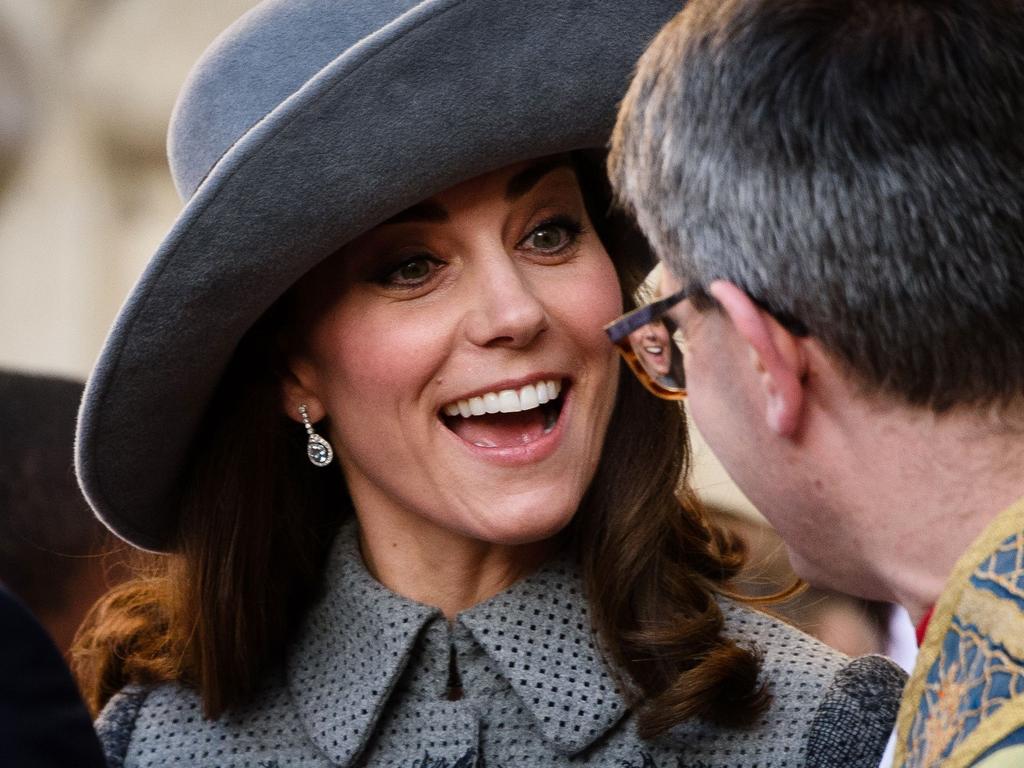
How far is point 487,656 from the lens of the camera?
272cm

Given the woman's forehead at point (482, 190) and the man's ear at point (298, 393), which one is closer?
the woman's forehead at point (482, 190)

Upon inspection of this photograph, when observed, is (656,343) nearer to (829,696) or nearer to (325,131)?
(325,131)

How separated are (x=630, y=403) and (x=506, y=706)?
58cm

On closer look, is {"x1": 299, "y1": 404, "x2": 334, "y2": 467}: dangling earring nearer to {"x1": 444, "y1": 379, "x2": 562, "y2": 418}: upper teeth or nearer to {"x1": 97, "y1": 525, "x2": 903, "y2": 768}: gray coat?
{"x1": 97, "y1": 525, "x2": 903, "y2": 768}: gray coat

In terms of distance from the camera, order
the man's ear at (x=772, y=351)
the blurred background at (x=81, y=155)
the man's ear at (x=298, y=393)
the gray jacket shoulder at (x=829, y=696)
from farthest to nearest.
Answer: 1. the blurred background at (x=81, y=155)
2. the man's ear at (x=298, y=393)
3. the gray jacket shoulder at (x=829, y=696)
4. the man's ear at (x=772, y=351)

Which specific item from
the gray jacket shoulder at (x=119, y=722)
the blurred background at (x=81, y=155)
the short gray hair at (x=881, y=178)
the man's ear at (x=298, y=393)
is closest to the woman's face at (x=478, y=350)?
the man's ear at (x=298, y=393)

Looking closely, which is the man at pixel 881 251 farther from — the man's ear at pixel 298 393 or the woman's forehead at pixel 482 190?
the man's ear at pixel 298 393

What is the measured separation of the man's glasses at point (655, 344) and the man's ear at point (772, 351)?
6.5 inches

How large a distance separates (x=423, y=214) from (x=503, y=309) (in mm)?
203

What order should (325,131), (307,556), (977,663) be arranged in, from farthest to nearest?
1. (307,556)
2. (325,131)
3. (977,663)

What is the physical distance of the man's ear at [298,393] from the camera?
9.29 feet

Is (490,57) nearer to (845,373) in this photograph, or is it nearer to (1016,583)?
(845,373)

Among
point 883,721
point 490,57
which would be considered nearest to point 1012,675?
point 883,721

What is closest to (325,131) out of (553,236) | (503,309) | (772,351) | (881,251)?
(503,309)
